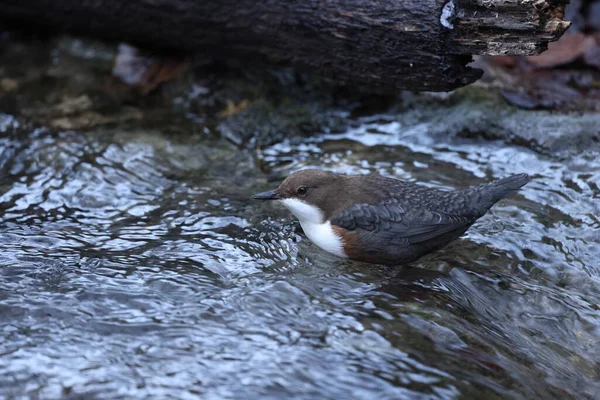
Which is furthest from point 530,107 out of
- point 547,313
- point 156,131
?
point 156,131

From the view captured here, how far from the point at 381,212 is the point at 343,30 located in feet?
4.96

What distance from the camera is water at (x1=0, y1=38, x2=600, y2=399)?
288 centimetres

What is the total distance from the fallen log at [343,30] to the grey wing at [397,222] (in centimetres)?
97

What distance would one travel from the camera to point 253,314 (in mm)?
3230

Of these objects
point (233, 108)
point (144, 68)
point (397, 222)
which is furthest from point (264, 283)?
point (144, 68)

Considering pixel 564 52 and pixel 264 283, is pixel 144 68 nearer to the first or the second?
pixel 264 283

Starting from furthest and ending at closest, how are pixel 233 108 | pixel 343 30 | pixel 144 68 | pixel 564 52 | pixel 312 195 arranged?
pixel 144 68
pixel 564 52
pixel 233 108
pixel 343 30
pixel 312 195

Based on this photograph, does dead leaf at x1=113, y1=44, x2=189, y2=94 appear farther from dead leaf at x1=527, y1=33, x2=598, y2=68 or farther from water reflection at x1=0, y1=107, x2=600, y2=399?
dead leaf at x1=527, y1=33, x2=598, y2=68

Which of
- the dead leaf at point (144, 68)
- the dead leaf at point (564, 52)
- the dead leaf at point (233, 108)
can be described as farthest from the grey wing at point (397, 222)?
the dead leaf at point (144, 68)

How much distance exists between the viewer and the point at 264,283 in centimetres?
350

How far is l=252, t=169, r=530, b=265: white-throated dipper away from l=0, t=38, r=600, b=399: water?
5.1 inches

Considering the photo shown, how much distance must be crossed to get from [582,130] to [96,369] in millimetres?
3818

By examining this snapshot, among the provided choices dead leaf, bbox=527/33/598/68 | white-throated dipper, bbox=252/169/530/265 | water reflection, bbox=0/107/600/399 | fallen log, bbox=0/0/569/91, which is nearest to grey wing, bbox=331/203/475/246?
white-throated dipper, bbox=252/169/530/265

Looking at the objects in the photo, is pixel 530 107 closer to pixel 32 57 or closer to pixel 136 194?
pixel 136 194
